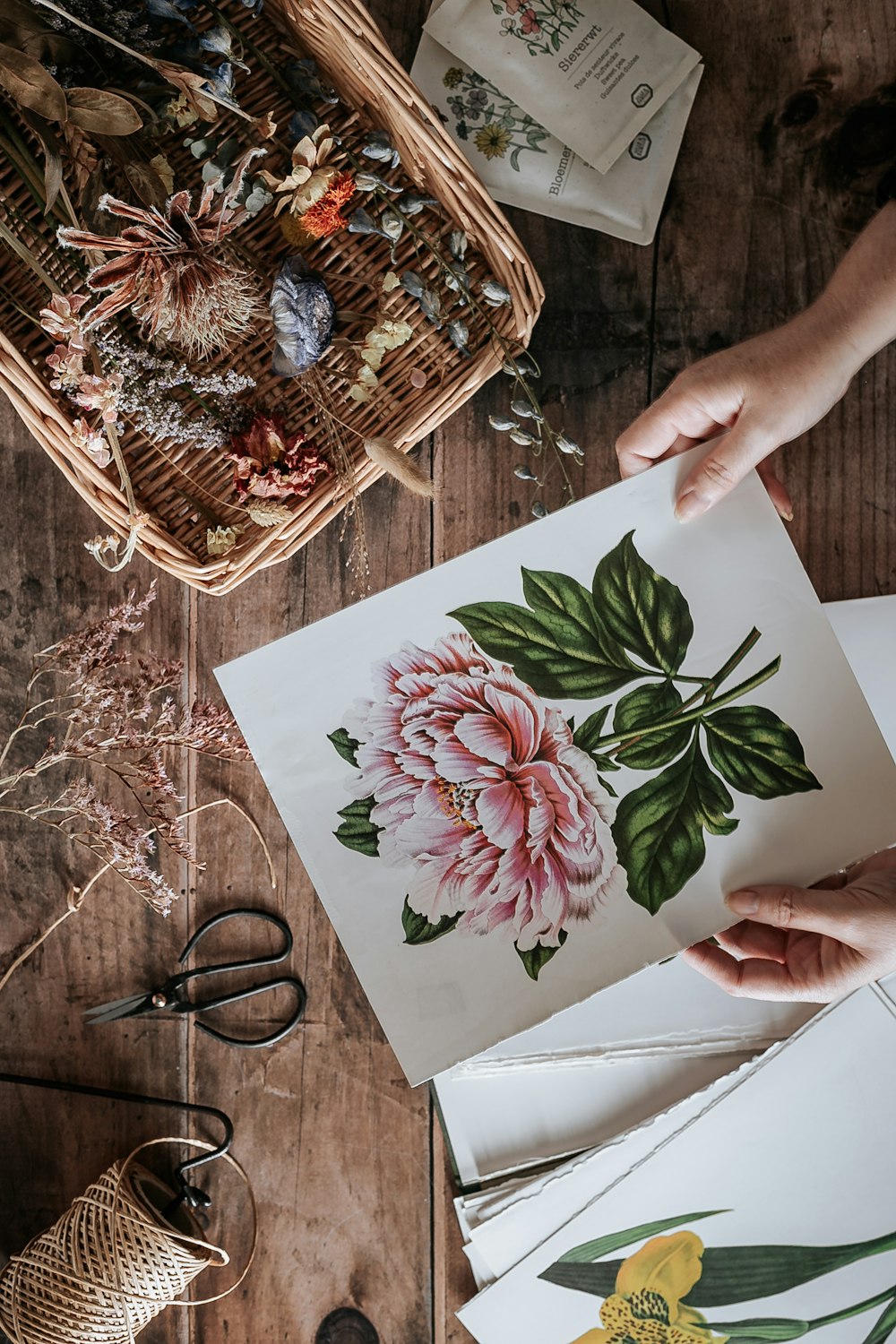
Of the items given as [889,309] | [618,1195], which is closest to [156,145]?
[889,309]

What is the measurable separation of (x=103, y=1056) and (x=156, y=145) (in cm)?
86

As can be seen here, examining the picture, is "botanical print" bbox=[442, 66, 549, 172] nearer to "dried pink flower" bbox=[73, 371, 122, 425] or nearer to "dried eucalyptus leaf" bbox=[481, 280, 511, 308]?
"dried eucalyptus leaf" bbox=[481, 280, 511, 308]

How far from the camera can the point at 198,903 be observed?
92 centimetres

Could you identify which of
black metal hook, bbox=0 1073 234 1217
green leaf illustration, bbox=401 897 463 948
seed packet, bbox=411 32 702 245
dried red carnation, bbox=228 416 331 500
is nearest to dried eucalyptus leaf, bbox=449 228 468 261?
seed packet, bbox=411 32 702 245

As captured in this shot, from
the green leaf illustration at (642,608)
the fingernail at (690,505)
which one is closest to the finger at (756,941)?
the green leaf illustration at (642,608)

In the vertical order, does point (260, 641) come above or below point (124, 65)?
below

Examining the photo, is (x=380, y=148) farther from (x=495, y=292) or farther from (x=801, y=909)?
(x=801, y=909)

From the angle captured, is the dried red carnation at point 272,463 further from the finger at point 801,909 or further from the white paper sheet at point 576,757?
the finger at point 801,909

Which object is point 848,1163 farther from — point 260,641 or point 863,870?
point 260,641

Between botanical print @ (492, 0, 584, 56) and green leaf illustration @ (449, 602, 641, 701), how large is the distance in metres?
0.57

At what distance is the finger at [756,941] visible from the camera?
75 centimetres

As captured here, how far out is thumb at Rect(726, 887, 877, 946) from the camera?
661 mm

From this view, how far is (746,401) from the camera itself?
0.71m

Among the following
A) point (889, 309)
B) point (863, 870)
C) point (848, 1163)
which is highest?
point (889, 309)
